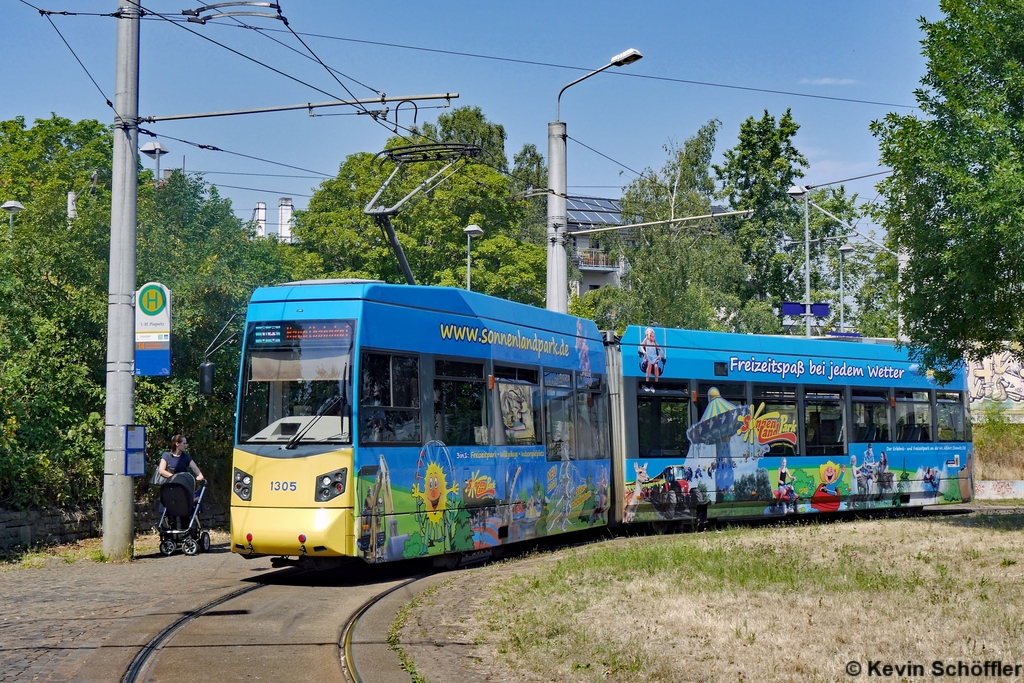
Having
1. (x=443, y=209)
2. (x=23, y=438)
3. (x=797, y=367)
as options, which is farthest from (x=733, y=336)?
(x=443, y=209)

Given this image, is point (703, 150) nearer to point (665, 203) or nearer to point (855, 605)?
point (665, 203)

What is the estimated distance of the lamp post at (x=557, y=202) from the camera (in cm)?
2278

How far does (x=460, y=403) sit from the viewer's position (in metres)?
14.5

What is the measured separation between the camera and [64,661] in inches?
339

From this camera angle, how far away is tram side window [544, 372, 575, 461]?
16.9 metres

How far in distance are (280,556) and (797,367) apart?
1175cm

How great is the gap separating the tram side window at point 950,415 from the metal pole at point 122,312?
16829mm

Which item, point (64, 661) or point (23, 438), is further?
point (23, 438)

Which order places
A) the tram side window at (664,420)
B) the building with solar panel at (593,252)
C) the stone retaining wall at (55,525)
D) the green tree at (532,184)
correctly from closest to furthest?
the stone retaining wall at (55,525)
the tram side window at (664,420)
the green tree at (532,184)
the building with solar panel at (593,252)

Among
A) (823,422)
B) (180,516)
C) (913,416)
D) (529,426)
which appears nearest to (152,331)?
(180,516)

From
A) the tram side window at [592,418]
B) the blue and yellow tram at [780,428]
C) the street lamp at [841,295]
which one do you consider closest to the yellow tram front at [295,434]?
the tram side window at [592,418]

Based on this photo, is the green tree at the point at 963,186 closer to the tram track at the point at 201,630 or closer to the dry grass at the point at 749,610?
the dry grass at the point at 749,610

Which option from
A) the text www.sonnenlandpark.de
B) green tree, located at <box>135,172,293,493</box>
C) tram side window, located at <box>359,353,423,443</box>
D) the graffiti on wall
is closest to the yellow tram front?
tram side window, located at <box>359,353,423,443</box>

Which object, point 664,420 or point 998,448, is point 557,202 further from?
point 998,448
